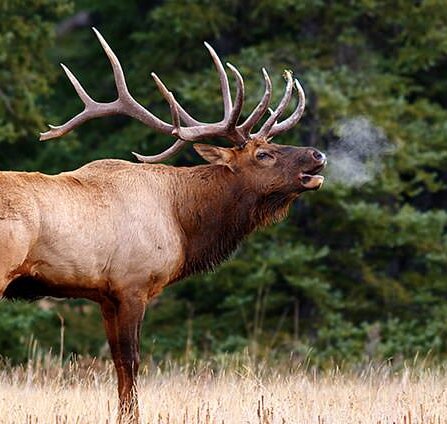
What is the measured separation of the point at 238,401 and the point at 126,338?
78 centimetres

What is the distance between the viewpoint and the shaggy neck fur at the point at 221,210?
906 centimetres

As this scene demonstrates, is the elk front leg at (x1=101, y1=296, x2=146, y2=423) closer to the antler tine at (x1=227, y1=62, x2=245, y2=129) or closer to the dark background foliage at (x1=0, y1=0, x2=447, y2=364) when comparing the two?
the antler tine at (x1=227, y1=62, x2=245, y2=129)

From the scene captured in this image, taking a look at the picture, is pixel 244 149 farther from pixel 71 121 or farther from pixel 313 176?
pixel 71 121

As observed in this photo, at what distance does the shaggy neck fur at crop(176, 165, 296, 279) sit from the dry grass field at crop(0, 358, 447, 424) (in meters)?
0.91

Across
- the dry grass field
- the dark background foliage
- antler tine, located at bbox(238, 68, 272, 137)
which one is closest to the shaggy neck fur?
antler tine, located at bbox(238, 68, 272, 137)

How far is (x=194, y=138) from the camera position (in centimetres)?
920

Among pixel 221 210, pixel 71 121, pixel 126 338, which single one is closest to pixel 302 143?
pixel 221 210

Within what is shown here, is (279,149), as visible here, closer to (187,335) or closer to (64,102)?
(187,335)

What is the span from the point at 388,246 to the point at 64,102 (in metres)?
4.69

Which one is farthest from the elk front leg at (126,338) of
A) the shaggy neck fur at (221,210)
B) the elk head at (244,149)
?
the elk head at (244,149)

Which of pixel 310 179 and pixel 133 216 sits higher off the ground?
pixel 310 179

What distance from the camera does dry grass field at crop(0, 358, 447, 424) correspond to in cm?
757

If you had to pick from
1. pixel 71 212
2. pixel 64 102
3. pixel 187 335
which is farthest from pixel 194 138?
pixel 64 102

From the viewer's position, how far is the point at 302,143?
15734 millimetres
